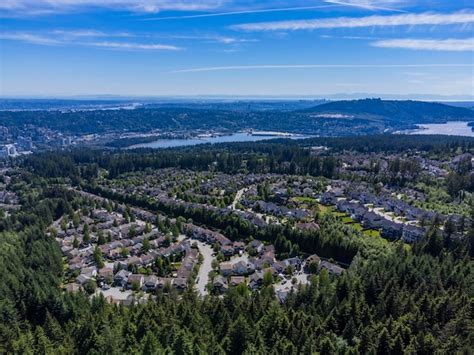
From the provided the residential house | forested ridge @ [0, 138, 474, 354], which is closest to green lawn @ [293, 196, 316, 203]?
forested ridge @ [0, 138, 474, 354]

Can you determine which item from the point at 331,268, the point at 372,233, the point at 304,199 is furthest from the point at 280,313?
the point at 304,199

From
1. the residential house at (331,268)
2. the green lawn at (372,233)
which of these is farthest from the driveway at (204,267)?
the green lawn at (372,233)

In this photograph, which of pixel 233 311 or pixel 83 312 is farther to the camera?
pixel 83 312

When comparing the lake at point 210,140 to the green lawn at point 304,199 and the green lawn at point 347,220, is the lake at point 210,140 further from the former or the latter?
the green lawn at point 347,220

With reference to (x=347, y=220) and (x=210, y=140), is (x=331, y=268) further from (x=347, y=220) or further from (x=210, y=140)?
(x=210, y=140)

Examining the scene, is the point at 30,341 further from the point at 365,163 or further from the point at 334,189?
the point at 365,163

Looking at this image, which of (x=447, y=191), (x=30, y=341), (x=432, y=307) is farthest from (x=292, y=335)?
(x=447, y=191)

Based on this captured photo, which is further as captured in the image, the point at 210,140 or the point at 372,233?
the point at 210,140

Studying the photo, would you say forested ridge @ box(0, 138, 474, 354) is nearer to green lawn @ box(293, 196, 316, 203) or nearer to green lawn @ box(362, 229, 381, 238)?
green lawn @ box(362, 229, 381, 238)
